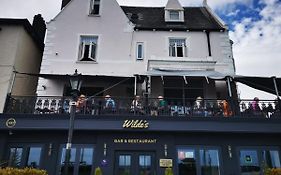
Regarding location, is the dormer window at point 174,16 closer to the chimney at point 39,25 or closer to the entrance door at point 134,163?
the chimney at point 39,25

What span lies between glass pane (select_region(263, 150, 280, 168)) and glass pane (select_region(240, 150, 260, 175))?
42cm

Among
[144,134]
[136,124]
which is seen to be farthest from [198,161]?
[136,124]

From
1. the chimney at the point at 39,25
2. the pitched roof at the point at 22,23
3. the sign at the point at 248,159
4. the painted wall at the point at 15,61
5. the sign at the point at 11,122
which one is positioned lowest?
the sign at the point at 248,159

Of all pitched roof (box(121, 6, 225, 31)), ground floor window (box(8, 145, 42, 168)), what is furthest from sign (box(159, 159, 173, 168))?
pitched roof (box(121, 6, 225, 31))

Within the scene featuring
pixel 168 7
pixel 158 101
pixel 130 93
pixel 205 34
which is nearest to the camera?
pixel 158 101

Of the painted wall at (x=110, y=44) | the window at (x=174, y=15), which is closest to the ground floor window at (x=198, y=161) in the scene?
the painted wall at (x=110, y=44)

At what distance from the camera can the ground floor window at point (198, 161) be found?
12172mm

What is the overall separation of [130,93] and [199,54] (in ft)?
16.9

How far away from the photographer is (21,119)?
12.2 meters

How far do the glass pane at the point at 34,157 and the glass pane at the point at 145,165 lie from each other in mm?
4797

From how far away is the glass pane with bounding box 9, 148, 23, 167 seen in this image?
12203 millimetres

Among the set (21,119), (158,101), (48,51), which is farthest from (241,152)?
(48,51)

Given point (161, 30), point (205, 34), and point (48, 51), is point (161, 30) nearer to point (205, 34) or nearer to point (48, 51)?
point (205, 34)

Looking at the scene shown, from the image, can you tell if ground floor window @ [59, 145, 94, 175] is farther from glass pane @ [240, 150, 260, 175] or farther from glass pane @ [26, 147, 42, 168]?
glass pane @ [240, 150, 260, 175]
